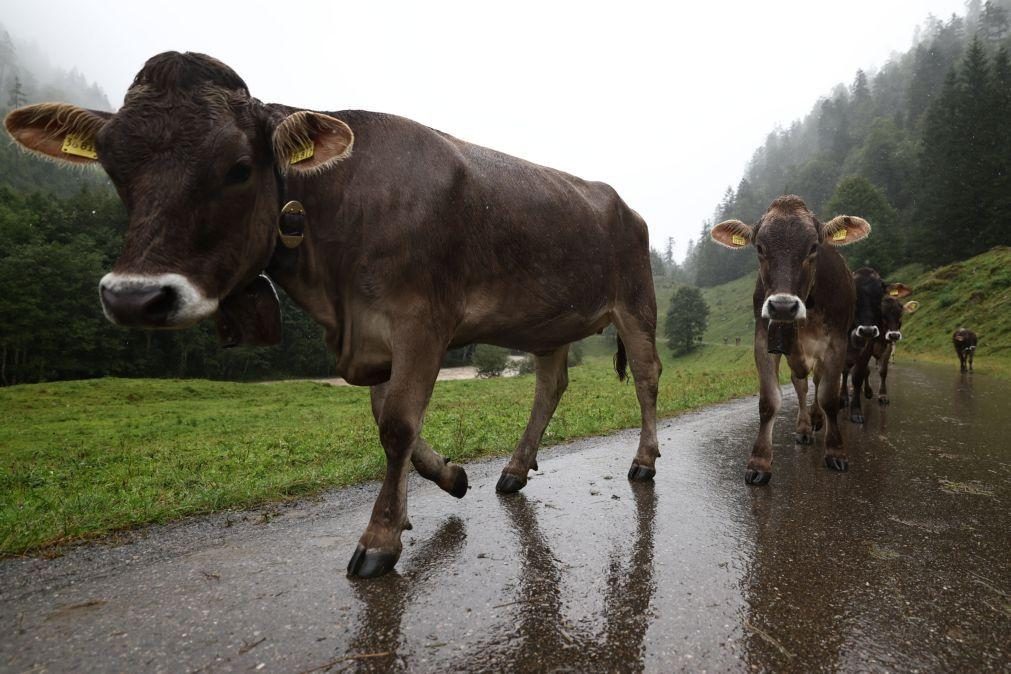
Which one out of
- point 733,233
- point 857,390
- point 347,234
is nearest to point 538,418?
point 347,234

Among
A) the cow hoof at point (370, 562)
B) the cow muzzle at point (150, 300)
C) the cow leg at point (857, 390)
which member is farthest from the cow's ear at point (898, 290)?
the cow muzzle at point (150, 300)

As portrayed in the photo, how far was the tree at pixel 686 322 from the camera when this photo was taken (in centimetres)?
7394

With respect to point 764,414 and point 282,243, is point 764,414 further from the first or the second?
point 282,243

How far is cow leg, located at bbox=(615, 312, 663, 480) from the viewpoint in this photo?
483 cm

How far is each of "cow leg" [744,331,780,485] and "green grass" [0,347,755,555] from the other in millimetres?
2549

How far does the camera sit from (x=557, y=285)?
3934mm

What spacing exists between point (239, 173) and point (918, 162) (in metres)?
87.9

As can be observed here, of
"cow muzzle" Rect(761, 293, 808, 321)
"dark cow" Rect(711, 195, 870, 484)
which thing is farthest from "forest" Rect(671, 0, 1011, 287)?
"cow muzzle" Rect(761, 293, 808, 321)

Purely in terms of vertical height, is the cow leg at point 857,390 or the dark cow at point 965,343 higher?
the dark cow at point 965,343

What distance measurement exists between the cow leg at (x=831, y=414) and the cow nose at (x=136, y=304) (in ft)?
18.1

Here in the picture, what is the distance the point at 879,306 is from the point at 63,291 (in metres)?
51.6

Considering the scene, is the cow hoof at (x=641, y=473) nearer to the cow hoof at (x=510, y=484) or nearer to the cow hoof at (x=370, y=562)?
the cow hoof at (x=510, y=484)

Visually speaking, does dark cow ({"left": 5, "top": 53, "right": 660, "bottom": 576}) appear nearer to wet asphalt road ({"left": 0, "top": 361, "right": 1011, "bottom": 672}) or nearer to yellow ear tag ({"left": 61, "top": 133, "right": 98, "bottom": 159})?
yellow ear tag ({"left": 61, "top": 133, "right": 98, "bottom": 159})

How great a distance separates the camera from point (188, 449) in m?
9.44
